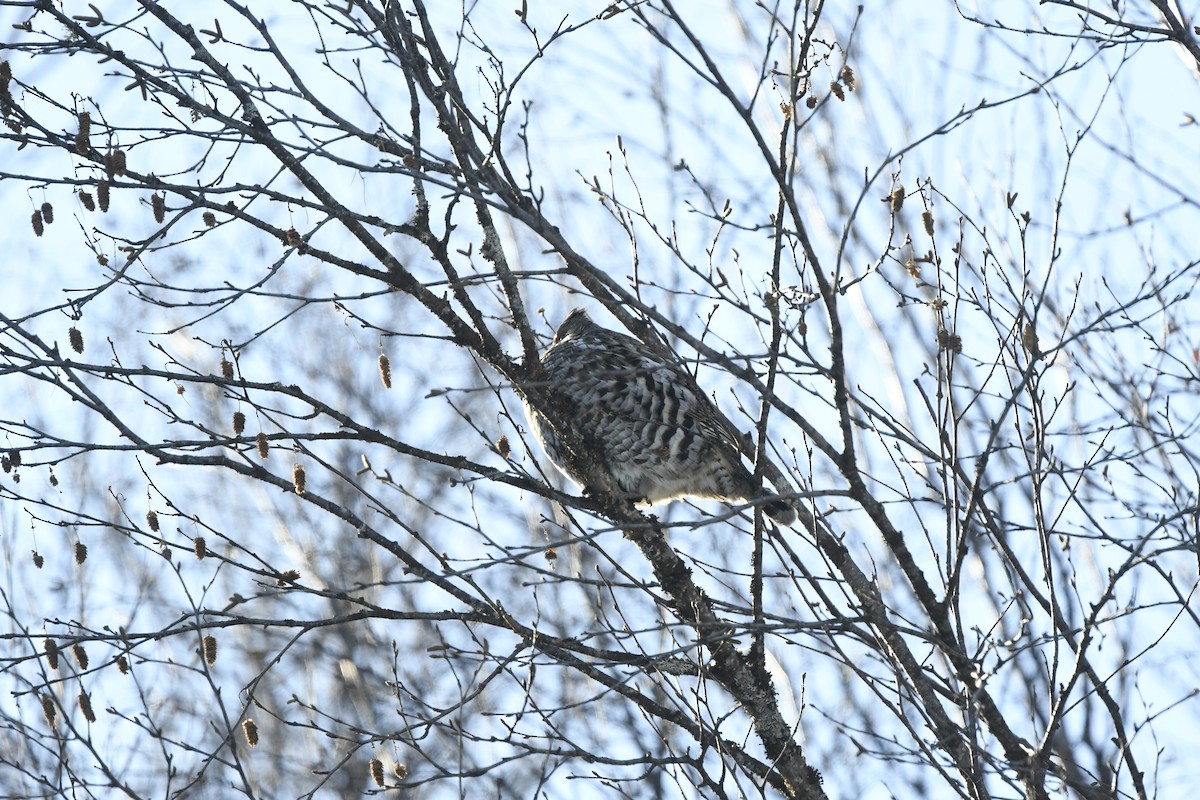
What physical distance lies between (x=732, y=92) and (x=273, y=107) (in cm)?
133

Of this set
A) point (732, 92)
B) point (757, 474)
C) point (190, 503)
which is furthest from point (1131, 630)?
point (190, 503)

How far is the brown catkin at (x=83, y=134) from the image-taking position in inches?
151

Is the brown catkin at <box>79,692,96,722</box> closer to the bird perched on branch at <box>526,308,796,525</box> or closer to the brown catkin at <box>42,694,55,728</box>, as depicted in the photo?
the brown catkin at <box>42,694,55,728</box>

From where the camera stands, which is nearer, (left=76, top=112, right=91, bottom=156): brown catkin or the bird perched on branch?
(left=76, top=112, right=91, bottom=156): brown catkin

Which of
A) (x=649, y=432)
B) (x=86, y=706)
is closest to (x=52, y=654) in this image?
(x=86, y=706)

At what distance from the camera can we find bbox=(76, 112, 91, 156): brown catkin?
12.6ft

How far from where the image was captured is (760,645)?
4.76m

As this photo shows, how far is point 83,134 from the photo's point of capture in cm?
385

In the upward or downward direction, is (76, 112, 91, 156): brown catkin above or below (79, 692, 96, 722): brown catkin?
above

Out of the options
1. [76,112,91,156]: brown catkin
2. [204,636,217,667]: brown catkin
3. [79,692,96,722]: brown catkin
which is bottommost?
[79,692,96,722]: brown catkin

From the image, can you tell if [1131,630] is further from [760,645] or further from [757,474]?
[757,474]

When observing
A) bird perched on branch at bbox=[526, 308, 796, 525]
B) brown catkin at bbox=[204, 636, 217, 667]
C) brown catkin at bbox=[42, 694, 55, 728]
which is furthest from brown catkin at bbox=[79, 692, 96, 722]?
bird perched on branch at bbox=[526, 308, 796, 525]

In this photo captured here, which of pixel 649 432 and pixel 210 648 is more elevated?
pixel 649 432

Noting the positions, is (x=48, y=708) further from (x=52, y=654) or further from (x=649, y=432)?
(x=649, y=432)
